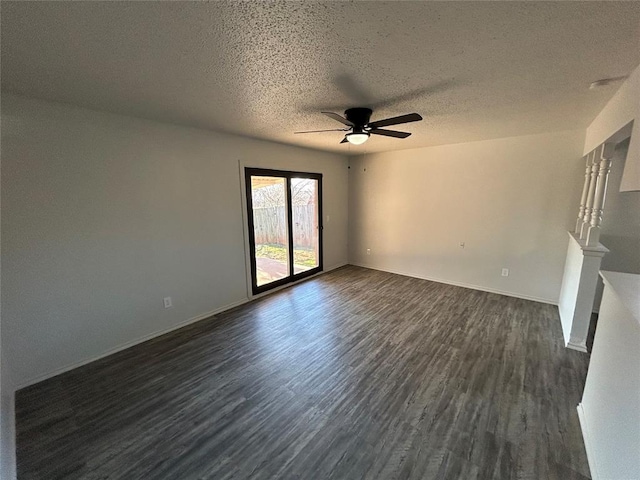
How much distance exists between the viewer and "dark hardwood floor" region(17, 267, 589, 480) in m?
1.65

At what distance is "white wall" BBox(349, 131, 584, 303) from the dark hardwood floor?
105 cm

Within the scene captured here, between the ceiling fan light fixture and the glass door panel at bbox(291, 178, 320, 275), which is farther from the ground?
the ceiling fan light fixture

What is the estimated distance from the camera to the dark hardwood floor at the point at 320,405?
1646 millimetres

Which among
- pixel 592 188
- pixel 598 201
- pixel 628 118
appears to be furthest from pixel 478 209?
pixel 628 118

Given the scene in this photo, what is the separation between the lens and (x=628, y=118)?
1.86 meters

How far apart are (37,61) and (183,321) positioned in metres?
2.77

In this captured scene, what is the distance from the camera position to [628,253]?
3.26 m

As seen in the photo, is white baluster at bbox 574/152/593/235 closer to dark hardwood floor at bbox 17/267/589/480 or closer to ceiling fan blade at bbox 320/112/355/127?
dark hardwood floor at bbox 17/267/589/480

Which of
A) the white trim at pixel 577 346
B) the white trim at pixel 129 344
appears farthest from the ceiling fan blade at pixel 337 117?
the white trim at pixel 577 346

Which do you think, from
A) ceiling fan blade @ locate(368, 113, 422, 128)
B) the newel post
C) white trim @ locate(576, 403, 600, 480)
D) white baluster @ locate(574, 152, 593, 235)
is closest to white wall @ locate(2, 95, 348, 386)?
ceiling fan blade @ locate(368, 113, 422, 128)

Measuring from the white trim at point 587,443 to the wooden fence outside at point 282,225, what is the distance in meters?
3.89

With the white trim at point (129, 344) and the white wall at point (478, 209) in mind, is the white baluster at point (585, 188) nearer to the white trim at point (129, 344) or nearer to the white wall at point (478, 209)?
the white wall at point (478, 209)

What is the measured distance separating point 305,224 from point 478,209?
3.00 m

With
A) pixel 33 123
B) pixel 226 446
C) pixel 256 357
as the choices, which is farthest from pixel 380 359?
pixel 33 123
